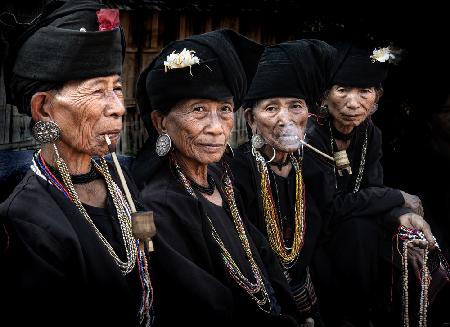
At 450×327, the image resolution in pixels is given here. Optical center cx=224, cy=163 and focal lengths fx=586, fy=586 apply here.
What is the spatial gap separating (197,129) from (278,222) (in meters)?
1.13

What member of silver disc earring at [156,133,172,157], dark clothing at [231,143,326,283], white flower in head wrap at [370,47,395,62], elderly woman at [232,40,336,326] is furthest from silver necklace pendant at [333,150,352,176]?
silver disc earring at [156,133,172,157]

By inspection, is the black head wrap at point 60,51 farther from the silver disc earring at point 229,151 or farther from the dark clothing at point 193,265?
the silver disc earring at point 229,151

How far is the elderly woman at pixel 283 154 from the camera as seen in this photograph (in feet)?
12.7

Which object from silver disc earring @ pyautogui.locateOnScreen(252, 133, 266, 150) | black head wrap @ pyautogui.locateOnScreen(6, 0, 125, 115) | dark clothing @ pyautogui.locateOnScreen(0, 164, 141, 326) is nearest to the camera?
dark clothing @ pyautogui.locateOnScreen(0, 164, 141, 326)

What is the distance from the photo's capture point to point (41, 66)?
8.22 ft

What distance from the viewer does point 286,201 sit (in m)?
4.09

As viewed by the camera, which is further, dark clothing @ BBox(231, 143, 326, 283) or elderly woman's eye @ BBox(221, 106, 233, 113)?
dark clothing @ BBox(231, 143, 326, 283)

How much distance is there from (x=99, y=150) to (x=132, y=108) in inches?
201

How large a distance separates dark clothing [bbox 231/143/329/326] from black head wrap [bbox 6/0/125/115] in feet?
4.77

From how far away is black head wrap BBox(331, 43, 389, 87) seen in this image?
480 centimetres

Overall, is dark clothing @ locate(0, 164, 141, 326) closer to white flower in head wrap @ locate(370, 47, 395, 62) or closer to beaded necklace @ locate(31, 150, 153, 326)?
beaded necklace @ locate(31, 150, 153, 326)

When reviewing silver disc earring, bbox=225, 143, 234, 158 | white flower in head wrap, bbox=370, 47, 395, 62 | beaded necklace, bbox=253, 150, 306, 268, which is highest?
white flower in head wrap, bbox=370, 47, 395, 62

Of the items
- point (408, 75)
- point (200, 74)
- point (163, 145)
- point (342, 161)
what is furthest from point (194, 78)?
point (408, 75)

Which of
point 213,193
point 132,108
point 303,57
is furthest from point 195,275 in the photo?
point 132,108
